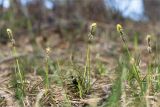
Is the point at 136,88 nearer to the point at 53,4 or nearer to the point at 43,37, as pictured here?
the point at 43,37

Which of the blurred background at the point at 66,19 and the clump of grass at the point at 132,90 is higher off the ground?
the blurred background at the point at 66,19

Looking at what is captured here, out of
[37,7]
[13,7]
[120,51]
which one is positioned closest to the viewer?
[120,51]

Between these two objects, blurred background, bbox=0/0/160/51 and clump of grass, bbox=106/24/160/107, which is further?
blurred background, bbox=0/0/160/51

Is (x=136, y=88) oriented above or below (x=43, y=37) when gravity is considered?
below

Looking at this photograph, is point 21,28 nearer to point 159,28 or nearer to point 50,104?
point 159,28

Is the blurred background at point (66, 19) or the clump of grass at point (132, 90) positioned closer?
the clump of grass at point (132, 90)

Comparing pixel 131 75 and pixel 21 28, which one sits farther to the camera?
pixel 21 28

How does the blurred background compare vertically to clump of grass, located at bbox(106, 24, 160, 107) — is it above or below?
above

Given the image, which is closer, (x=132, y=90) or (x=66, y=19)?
(x=132, y=90)

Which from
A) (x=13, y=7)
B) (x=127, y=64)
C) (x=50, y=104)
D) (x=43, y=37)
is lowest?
(x=50, y=104)

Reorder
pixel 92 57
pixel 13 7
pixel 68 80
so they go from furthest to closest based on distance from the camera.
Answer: pixel 13 7 → pixel 92 57 → pixel 68 80

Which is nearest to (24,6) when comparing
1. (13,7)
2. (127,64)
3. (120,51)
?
(13,7)
